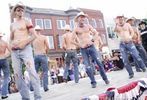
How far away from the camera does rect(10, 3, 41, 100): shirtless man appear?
771 centimetres

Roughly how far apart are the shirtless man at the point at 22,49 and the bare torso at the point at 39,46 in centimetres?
302

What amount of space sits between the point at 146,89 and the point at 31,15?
40.4m

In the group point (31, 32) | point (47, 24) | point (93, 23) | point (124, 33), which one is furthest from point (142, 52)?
point (93, 23)

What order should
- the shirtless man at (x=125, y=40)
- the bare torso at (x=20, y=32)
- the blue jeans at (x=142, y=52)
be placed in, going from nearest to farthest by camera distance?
the bare torso at (x=20, y=32), the shirtless man at (x=125, y=40), the blue jeans at (x=142, y=52)

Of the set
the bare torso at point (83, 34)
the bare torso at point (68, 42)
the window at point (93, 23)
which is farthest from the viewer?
the window at point (93, 23)

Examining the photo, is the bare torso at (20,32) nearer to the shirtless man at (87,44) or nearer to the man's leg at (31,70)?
the man's leg at (31,70)

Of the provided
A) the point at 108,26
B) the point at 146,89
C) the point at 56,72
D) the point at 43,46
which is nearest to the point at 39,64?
the point at 43,46

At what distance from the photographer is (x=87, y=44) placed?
31.9ft

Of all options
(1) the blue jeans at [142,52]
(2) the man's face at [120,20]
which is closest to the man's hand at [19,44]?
(2) the man's face at [120,20]

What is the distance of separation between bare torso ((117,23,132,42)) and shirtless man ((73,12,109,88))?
1.46 metres

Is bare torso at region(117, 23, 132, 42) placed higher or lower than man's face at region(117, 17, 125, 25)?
lower

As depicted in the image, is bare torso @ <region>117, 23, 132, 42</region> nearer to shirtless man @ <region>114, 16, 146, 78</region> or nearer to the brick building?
shirtless man @ <region>114, 16, 146, 78</region>

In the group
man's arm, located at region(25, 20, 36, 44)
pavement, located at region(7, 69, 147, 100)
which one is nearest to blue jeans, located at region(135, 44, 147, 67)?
pavement, located at region(7, 69, 147, 100)

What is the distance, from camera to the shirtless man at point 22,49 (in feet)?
25.3
